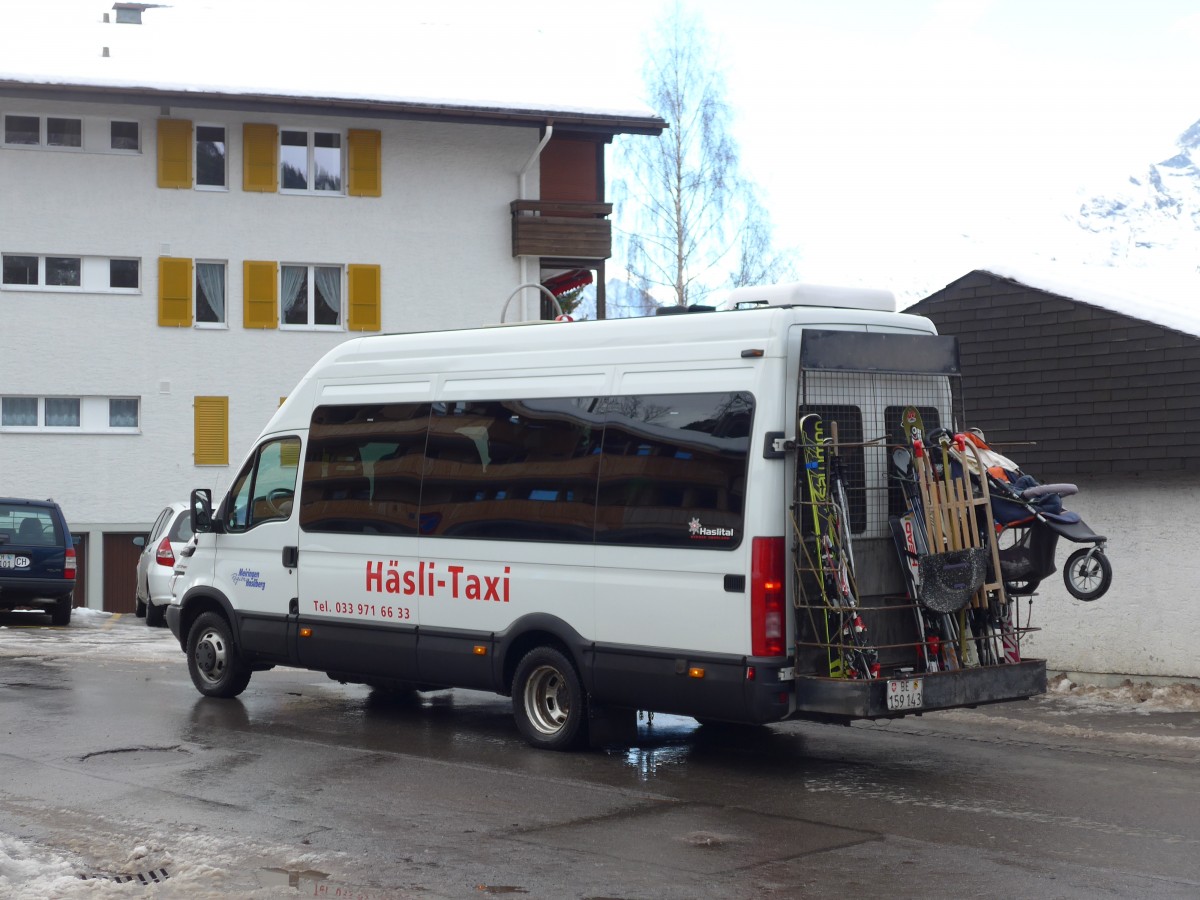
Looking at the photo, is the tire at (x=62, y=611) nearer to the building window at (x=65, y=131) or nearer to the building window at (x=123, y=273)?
the building window at (x=123, y=273)

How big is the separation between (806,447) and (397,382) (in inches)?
140

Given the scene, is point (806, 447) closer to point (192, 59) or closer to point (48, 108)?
point (48, 108)

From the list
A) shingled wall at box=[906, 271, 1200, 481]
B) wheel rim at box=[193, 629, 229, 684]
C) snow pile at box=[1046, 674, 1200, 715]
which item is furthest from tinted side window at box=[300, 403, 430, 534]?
snow pile at box=[1046, 674, 1200, 715]

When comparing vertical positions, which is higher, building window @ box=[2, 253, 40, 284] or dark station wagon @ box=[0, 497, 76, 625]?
building window @ box=[2, 253, 40, 284]

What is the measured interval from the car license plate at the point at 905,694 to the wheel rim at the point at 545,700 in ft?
7.61

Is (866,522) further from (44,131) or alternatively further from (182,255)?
(44,131)

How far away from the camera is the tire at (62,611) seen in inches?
866

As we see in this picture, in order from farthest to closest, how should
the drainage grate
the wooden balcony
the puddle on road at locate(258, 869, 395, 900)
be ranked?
1. the wooden balcony
2. the drainage grate
3. the puddle on road at locate(258, 869, 395, 900)

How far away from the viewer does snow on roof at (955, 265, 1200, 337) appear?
13797 millimetres

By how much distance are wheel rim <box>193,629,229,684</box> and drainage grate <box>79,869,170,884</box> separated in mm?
5981

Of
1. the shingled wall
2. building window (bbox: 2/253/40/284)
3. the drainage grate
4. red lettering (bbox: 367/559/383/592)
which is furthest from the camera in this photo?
building window (bbox: 2/253/40/284)

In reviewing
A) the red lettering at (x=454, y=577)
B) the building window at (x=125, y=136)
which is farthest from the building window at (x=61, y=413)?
the red lettering at (x=454, y=577)

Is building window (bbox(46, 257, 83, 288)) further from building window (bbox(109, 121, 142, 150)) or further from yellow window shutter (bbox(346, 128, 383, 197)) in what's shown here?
yellow window shutter (bbox(346, 128, 383, 197))

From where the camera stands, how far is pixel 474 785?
30.2 ft
